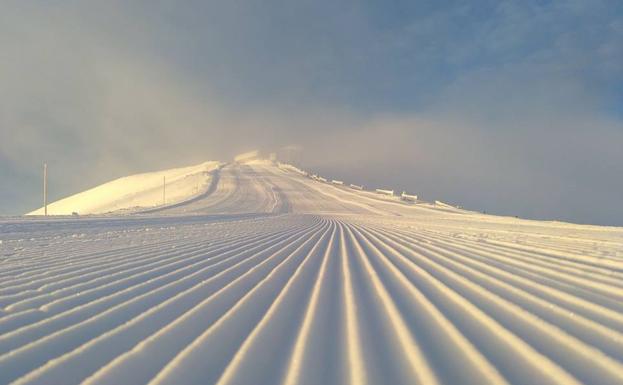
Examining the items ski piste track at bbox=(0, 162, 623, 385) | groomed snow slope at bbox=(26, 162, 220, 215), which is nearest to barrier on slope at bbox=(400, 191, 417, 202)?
groomed snow slope at bbox=(26, 162, 220, 215)

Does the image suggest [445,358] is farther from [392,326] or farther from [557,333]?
[557,333]

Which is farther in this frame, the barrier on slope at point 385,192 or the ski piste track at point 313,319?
the barrier on slope at point 385,192

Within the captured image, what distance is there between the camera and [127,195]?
40.5m

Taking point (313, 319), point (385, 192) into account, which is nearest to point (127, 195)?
point (385, 192)

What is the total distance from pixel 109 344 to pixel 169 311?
0.63 meters

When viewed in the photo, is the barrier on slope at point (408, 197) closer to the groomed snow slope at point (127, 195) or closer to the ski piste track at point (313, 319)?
the groomed snow slope at point (127, 195)

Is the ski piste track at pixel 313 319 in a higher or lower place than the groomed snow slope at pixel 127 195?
lower

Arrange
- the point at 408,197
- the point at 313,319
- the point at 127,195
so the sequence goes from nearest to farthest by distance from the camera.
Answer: the point at 313,319 < the point at 408,197 < the point at 127,195

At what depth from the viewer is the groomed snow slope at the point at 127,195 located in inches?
1390

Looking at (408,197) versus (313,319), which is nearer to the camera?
(313,319)

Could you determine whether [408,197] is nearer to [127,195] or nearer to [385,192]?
[385,192]

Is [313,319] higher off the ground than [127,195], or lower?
lower

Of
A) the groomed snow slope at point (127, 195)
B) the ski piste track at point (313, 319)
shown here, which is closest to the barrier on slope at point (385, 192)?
the groomed snow slope at point (127, 195)

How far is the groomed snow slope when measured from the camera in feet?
116
